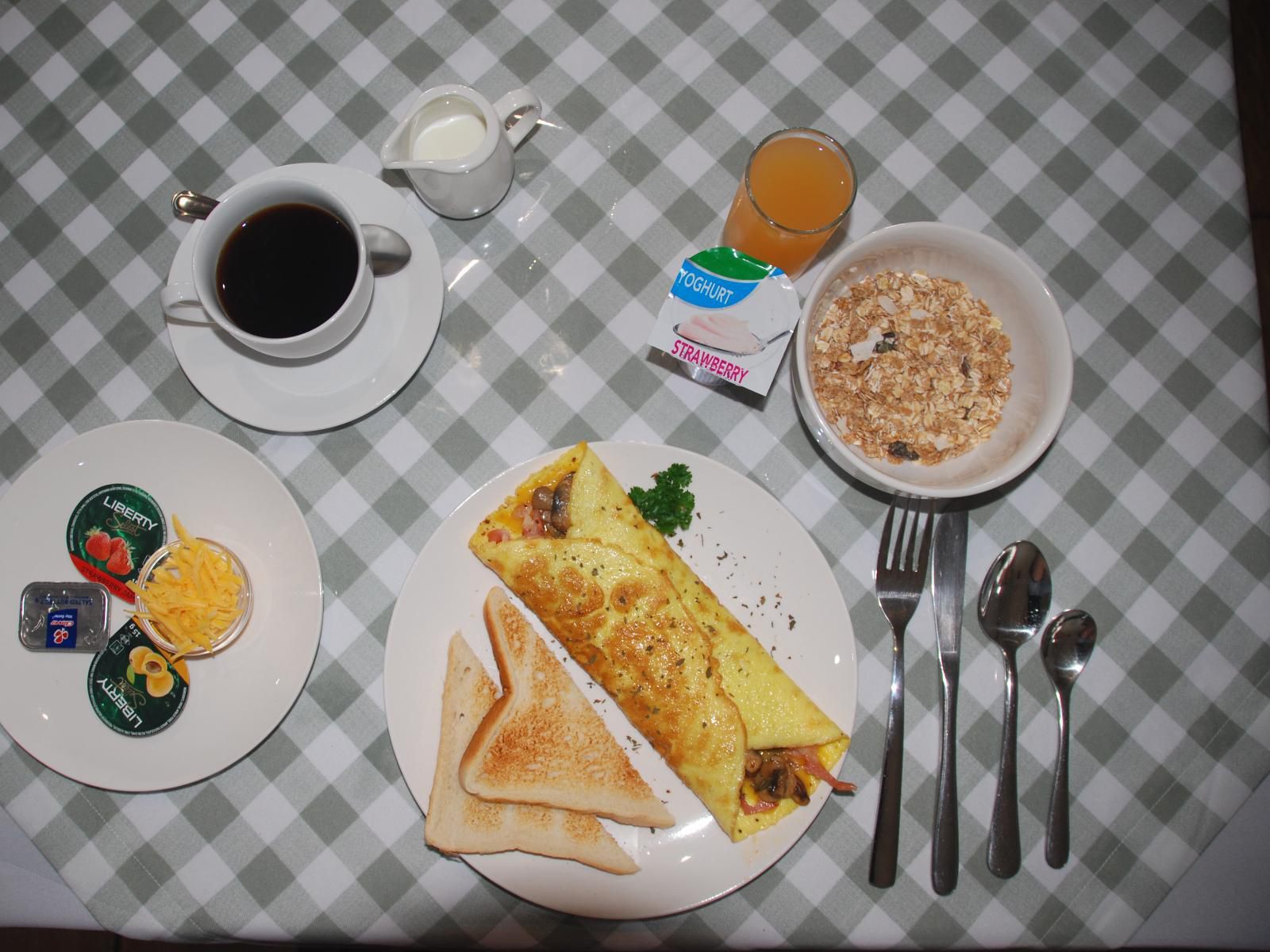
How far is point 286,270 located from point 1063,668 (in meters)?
1.58

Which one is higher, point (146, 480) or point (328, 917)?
point (146, 480)

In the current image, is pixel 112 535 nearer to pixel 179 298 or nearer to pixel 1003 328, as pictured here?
pixel 179 298

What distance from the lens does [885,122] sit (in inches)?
63.9

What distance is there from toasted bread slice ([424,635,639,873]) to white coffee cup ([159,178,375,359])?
22.9 inches

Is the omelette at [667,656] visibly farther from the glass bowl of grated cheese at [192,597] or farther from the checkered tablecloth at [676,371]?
the glass bowl of grated cheese at [192,597]


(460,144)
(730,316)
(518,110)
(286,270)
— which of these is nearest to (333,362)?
(286,270)

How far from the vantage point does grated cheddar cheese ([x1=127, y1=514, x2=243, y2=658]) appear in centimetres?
139

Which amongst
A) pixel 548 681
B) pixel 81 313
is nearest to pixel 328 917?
pixel 548 681

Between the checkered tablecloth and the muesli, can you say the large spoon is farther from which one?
the muesli

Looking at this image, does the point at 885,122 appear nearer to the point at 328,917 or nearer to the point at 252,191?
the point at 252,191

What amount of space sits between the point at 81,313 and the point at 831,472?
1509 mm

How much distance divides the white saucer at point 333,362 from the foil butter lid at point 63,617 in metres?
0.41

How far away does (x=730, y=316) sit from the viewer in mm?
1330

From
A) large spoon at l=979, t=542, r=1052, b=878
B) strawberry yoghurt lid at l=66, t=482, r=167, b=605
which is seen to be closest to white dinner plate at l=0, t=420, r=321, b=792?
strawberry yoghurt lid at l=66, t=482, r=167, b=605
